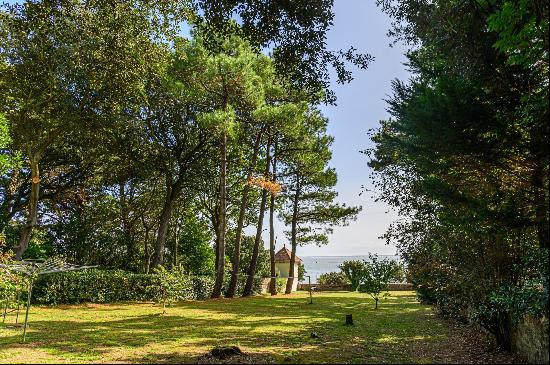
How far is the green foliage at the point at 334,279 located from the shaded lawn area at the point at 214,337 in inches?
872

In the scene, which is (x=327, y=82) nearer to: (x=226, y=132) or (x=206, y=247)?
(x=226, y=132)

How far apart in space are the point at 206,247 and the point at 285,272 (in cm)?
799

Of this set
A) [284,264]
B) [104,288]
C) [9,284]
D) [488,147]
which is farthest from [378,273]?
[284,264]

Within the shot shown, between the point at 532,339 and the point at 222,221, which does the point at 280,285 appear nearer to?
the point at 222,221

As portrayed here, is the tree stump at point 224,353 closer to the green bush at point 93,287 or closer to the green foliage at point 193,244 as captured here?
the green bush at point 93,287

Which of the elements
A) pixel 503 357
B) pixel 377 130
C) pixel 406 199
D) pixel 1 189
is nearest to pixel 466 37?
pixel 503 357

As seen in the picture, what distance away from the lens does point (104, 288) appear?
1797 cm

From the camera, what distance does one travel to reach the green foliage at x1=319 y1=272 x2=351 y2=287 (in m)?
35.7

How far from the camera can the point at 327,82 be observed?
826cm

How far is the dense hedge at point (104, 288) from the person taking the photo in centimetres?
1606

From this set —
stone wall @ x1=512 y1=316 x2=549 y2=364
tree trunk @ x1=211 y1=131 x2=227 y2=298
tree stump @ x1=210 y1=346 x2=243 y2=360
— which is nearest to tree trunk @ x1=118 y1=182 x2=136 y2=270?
tree trunk @ x1=211 y1=131 x2=227 y2=298

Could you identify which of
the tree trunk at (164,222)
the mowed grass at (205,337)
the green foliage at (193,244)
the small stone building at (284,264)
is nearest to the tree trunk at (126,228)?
the green foliage at (193,244)

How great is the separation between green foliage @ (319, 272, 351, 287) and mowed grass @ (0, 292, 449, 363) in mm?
21802

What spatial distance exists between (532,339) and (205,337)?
6.31 metres
